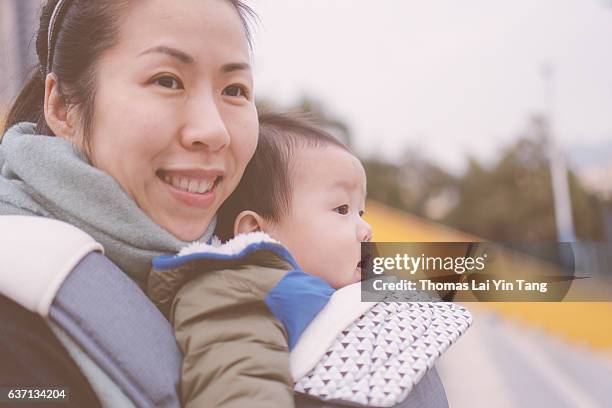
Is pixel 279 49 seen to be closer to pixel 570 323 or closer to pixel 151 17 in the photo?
pixel 151 17

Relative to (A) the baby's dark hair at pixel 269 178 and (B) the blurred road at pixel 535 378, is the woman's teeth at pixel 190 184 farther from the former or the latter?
(B) the blurred road at pixel 535 378

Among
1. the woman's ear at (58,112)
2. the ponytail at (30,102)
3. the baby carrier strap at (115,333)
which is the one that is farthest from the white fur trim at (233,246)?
the ponytail at (30,102)

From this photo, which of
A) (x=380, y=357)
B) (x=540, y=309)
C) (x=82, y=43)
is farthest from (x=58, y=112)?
(x=540, y=309)

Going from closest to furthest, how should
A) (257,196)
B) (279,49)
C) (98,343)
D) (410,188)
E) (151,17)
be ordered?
(98,343) → (151,17) → (257,196) → (279,49) → (410,188)

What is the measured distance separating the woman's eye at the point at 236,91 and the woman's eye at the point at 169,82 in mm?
75

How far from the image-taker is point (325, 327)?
0.76 meters

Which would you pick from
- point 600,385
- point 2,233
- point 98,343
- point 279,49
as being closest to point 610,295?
point 600,385

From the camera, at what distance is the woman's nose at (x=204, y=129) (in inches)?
31.4

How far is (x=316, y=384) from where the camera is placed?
720 millimetres

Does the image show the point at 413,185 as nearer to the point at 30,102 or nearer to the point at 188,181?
the point at 188,181

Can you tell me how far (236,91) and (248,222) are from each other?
196 mm

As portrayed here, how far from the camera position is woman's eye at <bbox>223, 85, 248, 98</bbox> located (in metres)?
0.87

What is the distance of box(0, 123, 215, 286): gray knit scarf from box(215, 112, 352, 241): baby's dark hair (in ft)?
0.57

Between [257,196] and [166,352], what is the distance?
31 cm
